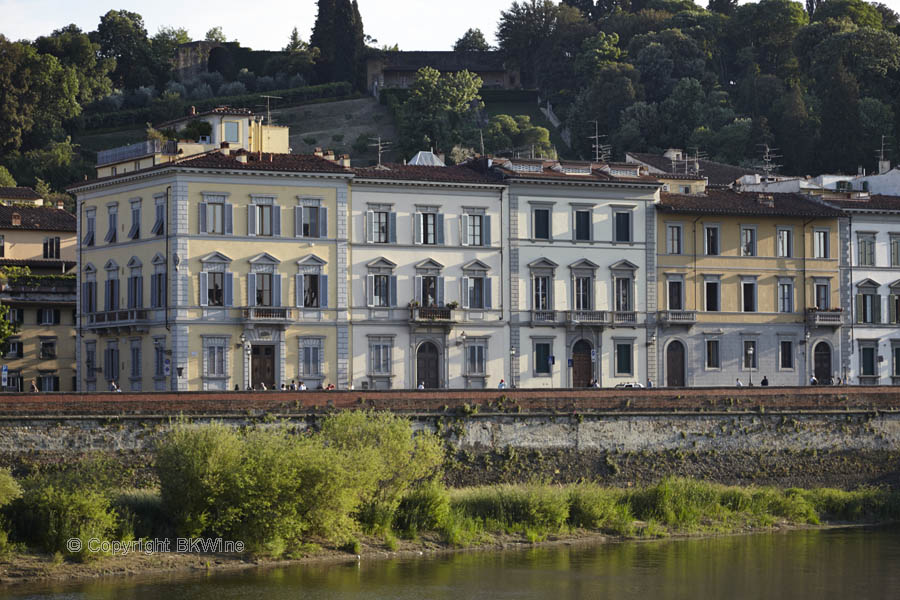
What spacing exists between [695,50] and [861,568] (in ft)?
286

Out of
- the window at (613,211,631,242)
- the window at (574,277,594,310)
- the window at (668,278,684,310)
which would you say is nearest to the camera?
the window at (574,277,594,310)

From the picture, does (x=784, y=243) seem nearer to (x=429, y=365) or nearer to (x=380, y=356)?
(x=429, y=365)

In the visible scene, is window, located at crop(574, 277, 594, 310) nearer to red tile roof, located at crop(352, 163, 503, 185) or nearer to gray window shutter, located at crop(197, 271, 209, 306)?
red tile roof, located at crop(352, 163, 503, 185)

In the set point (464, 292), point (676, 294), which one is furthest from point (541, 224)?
point (676, 294)

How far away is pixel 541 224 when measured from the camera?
59438 mm

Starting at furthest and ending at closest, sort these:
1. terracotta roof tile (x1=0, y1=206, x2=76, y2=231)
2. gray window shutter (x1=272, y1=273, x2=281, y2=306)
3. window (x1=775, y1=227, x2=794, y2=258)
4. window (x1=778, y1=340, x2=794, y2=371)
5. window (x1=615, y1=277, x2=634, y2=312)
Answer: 1. terracotta roof tile (x1=0, y1=206, x2=76, y2=231)
2. window (x1=775, y1=227, x2=794, y2=258)
3. window (x1=778, y1=340, x2=794, y2=371)
4. window (x1=615, y1=277, x2=634, y2=312)
5. gray window shutter (x1=272, y1=273, x2=281, y2=306)

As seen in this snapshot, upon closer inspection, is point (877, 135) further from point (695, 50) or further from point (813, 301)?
point (813, 301)

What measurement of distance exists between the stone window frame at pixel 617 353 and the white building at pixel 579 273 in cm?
4

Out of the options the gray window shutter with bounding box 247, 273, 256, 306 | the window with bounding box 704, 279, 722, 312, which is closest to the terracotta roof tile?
the gray window shutter with bounding box 247, 273, 256, 306

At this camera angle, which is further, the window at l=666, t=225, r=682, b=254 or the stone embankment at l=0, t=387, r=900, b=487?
the window at l=666, t=225, r=682, b=254

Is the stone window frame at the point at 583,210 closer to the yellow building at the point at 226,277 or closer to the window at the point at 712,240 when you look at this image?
the window at the point at 712,240

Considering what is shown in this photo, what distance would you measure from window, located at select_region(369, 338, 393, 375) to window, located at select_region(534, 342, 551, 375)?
5634mm

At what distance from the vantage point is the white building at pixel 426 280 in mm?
56781

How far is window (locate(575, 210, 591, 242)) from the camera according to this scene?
59.9 m
